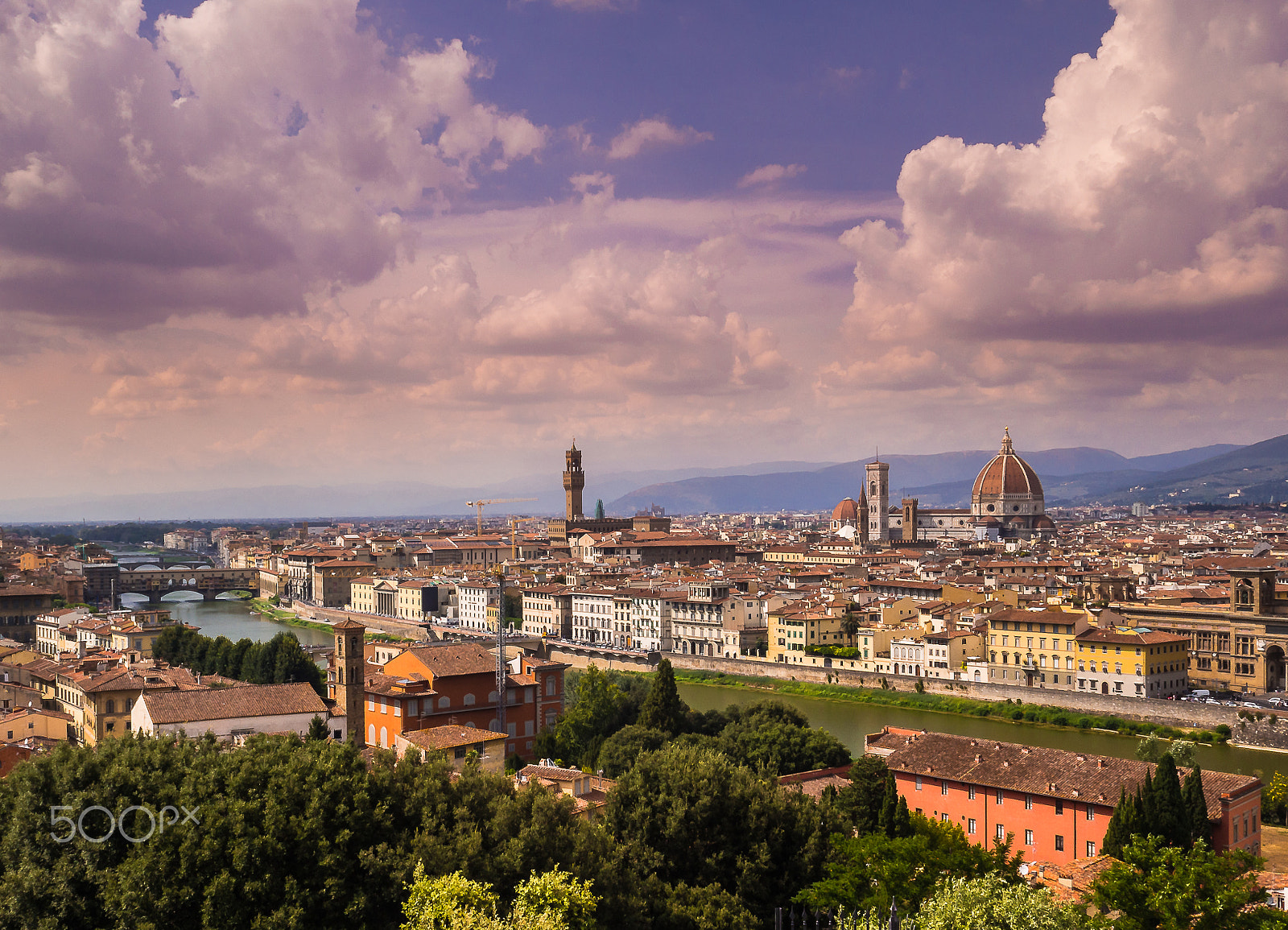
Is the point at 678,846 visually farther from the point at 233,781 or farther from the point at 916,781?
the point at 916,781

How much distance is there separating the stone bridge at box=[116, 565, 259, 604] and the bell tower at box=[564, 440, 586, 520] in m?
21.0

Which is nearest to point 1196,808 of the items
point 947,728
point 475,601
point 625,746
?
point 625,746

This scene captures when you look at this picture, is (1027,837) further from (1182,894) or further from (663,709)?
(663,709)

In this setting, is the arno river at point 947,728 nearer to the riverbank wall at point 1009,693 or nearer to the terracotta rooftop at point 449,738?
the riverbank wall at point 1009,693

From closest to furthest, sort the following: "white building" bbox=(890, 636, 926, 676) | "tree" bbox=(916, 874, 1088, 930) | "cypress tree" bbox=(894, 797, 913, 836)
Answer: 1. "tree" bbox=(916, 874, 1088, 930)
2. "cypress tree" bbox=(894, 797, 913, 836)
3. "white building" bbox=(890, 636, 926, 676)

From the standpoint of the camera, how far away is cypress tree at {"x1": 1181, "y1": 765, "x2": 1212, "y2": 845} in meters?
12.5

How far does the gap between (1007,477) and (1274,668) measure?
173ft

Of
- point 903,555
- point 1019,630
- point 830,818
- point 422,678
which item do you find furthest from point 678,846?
point 903,555

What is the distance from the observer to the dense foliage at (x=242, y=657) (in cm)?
2647

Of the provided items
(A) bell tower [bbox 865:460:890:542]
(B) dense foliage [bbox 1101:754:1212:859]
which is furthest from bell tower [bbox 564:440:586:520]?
(B) dense foliage [bbox 1101:754:1212:859]

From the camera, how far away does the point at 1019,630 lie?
29.2 metres

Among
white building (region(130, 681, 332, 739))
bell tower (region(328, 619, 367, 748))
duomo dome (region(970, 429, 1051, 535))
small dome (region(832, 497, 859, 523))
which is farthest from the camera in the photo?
small dome (region(832, 497, 859, 523))

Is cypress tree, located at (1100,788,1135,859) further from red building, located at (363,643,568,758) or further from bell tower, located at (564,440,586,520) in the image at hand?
bell tower, located at (564,440,586,520)

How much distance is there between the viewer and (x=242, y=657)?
2794cm
